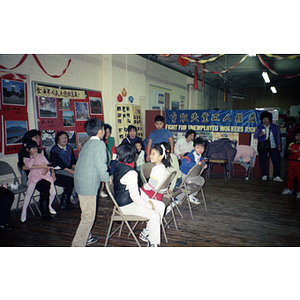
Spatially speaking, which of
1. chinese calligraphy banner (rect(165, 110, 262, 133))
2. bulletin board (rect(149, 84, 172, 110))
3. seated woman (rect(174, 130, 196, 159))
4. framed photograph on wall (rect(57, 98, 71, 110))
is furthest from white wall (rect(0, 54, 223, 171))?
seated woman (rect(174, 130, 196, 159))

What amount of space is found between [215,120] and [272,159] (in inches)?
70.8

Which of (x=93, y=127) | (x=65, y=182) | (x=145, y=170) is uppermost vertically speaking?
(x=93, y=127)

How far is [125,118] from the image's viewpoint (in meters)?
6.45

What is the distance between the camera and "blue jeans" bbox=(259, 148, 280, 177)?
5.89 m

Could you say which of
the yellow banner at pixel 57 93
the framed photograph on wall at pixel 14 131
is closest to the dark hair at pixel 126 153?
the framed photograph on wall at pixel 14 131

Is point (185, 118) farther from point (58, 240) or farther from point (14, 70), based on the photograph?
point (58, 240)

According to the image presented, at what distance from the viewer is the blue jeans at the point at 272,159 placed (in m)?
5.89

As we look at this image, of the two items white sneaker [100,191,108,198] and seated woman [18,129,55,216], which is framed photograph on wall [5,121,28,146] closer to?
seated woman [18,129,55,216]

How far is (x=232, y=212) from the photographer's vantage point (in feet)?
12.9

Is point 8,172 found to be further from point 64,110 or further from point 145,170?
point 145,170

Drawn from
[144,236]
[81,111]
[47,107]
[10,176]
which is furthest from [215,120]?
[10,176]

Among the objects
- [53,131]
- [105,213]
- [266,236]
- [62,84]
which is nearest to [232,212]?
[266,236]

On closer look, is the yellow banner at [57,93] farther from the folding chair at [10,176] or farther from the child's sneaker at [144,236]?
the child's sneaker at [144,236]

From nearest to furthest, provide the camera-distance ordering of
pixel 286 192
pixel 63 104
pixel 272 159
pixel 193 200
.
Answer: pixel 193 200, pixel 63 104, pixel 286 192, pixel 272 159
